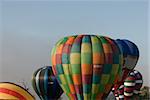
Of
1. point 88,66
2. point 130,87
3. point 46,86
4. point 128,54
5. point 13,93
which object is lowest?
point 130,87

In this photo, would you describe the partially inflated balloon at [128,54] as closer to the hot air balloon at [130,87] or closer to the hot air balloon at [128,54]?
the hot air balloon at [128,54]

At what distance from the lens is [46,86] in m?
24.6

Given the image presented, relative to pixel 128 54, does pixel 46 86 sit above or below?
below

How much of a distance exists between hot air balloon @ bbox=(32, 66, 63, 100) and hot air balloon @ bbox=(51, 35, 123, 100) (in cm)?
654

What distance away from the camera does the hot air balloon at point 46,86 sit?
24.5 m

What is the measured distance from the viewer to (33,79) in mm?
25766

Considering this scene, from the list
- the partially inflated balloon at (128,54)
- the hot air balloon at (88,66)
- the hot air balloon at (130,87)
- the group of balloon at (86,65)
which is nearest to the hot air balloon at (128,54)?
the partially inflated balloon at (128,54)

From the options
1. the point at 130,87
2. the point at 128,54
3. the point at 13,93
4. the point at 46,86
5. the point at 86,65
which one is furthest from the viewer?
the point at 130,87

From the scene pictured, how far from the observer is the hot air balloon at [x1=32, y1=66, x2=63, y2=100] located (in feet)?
80.5

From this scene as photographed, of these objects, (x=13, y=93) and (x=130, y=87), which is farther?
(x=130, y=87)

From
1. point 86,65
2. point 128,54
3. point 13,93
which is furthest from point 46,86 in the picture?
point 13,93

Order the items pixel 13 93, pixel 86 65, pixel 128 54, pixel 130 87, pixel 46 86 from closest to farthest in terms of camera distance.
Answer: pixel 13 93 < pixel 86 65 < pixel 128 54 < pixel 46 86 < pixel 130 87

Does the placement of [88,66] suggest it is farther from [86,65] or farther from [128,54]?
[128,54]

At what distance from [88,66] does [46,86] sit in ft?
25.5
